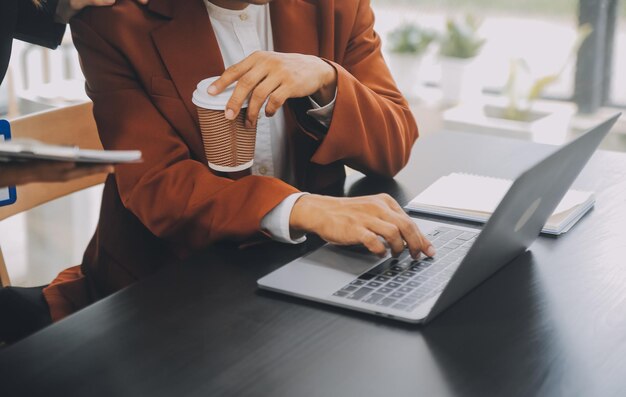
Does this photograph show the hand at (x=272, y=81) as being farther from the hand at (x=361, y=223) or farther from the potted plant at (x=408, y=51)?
the potted plant at (x=408, y=51)

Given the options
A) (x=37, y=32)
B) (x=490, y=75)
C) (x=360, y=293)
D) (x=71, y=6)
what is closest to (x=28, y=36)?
(x=37, y=32)

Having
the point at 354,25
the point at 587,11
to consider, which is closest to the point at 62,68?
the point at 587,11

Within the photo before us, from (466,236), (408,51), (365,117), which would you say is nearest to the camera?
(466,236)

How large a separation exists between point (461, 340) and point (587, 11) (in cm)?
298

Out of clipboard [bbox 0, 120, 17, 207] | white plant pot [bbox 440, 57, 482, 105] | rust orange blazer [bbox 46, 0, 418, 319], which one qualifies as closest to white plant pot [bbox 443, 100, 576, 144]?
white plant pot [bbox 440, 57, 482, 105]

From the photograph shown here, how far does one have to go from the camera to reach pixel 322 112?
142 centimetres

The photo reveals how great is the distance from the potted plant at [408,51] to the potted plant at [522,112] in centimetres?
42

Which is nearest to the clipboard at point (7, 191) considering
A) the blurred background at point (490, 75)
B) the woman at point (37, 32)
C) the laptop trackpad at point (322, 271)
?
the woman at point (37, 32)

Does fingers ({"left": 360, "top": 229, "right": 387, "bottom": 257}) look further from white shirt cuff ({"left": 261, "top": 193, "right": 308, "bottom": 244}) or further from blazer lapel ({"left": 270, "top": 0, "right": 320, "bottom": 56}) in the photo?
blazer lapel ({"left": 270, "top": 0, "right": 320, "bottom": 56})

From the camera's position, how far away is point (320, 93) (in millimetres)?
1412

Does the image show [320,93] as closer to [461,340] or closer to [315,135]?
[315,135]

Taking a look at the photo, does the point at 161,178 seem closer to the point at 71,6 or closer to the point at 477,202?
the point at 71,6

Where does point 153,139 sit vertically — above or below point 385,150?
above

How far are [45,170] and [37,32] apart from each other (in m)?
0.89
